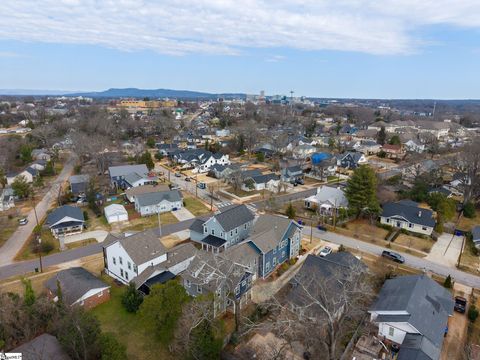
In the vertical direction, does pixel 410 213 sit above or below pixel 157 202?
above

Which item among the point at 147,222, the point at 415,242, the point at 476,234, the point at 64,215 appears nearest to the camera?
the point at 476,234

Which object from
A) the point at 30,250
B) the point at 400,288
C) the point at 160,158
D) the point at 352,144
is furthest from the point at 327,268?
the point at 352,144

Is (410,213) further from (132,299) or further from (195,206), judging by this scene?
(132,299)

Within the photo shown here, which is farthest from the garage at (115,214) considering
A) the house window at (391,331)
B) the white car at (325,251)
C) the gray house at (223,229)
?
the house window at (391,331)

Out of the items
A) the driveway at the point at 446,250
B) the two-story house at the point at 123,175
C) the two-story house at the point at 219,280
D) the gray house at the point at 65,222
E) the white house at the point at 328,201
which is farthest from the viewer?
the two-story house at the point at 123,175

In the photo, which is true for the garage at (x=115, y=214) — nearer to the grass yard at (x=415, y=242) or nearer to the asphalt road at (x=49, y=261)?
the asphalt road at (x=49, y=261)

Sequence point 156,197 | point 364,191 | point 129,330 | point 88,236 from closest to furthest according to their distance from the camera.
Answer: point 129,330 → point 88,236 → point 364,191 → point 156,197

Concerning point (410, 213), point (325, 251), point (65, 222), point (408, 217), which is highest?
point (410, 213)

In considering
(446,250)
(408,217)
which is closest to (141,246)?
(408,217)
